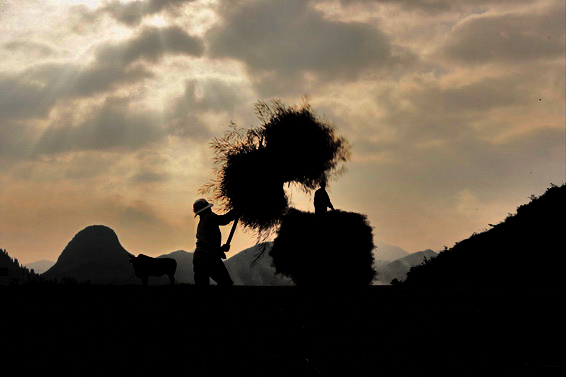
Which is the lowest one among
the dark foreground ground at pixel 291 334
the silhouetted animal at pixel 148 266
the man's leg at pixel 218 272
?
the dark foreground ground at pixel 291 334

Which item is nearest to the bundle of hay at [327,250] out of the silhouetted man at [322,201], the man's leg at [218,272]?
the silhouetted man at [322,201]

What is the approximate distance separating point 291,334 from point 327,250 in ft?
A: 17.8

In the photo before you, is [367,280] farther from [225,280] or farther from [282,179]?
[282,179]

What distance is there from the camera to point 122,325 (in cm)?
780

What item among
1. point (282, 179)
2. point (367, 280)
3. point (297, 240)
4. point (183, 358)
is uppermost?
→ point (282, 179)

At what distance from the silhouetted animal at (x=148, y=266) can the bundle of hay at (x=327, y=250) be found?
312cm

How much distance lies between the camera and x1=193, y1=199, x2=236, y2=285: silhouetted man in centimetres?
898

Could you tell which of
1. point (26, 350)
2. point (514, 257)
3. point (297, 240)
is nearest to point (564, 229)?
point (514, 257)

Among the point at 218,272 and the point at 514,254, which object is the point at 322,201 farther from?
the point at 514,254

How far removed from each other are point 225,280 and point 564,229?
32.1 ft

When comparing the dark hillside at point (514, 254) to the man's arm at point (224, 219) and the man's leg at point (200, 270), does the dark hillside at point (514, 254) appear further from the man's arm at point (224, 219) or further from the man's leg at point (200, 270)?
the man's leg at point (200, 270)

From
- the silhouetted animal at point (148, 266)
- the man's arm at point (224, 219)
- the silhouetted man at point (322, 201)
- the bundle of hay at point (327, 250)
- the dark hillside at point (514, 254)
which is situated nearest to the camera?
the man's arm at point (224, 219)

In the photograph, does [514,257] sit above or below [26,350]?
above

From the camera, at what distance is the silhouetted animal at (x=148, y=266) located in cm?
1280
